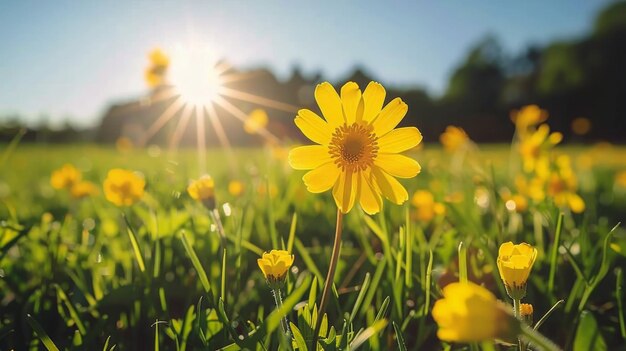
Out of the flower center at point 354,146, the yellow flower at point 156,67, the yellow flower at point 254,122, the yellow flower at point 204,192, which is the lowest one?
the yellow flower at point 204,192

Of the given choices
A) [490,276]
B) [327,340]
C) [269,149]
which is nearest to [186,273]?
[327,340]

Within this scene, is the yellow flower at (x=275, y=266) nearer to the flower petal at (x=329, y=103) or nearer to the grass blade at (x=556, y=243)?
the flower petal at (x=329, y=103)

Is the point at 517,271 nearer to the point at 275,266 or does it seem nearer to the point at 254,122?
the point at 275,266

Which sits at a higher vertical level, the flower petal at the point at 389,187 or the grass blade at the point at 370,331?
the flower petal at the point at 389,187

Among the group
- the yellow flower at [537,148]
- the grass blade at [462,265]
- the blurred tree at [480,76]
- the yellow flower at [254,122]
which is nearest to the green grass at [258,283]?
the grass blade at [462,265]

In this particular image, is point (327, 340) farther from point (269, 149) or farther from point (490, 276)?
point (269, 149)

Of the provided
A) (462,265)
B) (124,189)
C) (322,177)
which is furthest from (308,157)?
(124,189)
